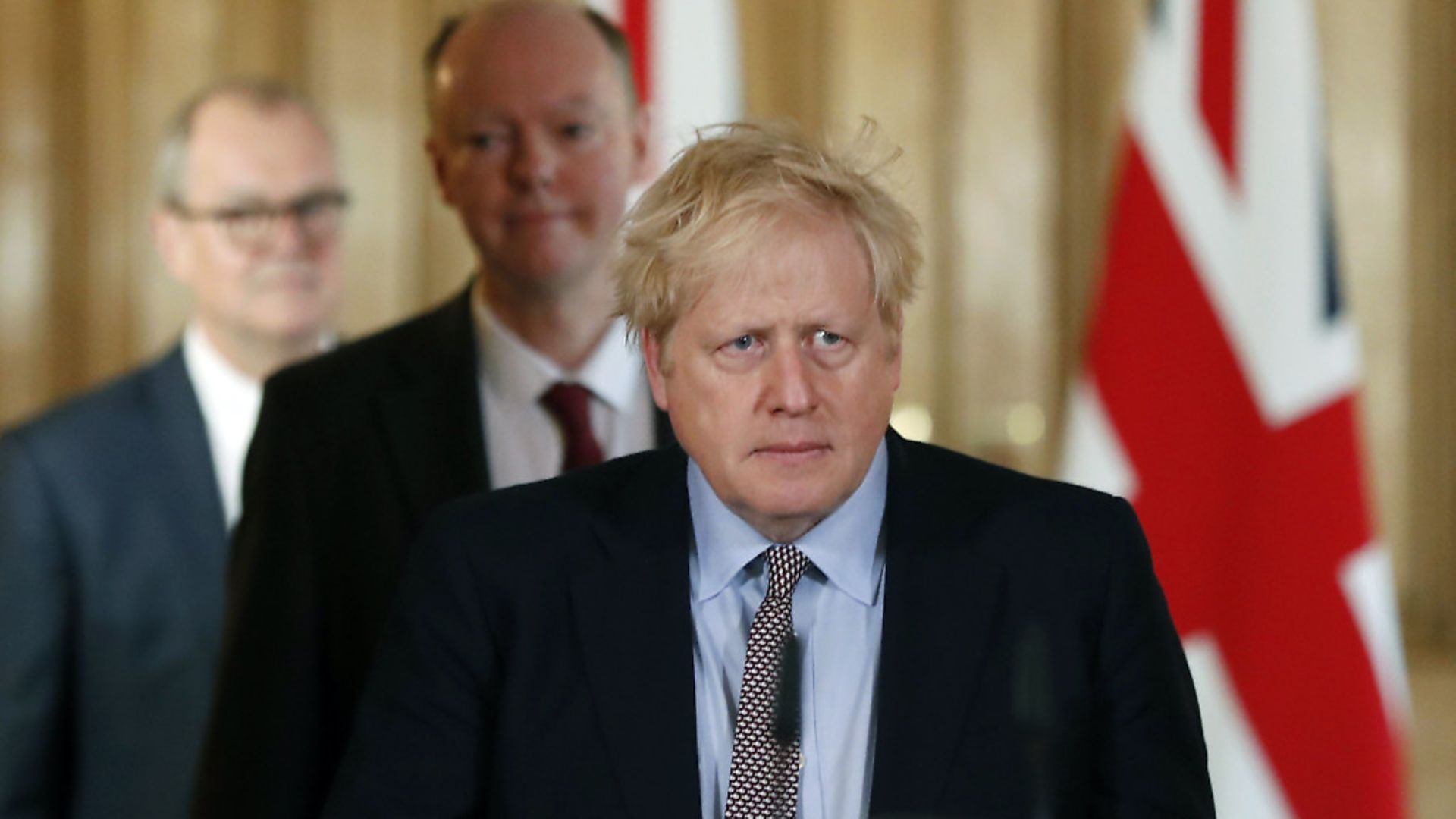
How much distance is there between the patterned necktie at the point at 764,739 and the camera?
5.37 ft

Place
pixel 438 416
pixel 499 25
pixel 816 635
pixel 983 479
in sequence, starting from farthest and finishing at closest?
pixel 499 25, pixel 438 416, pixel 983 479, pixel 816 635

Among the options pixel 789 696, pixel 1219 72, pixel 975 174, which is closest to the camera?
pixel 789 696

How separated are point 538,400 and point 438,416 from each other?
179 millimetres

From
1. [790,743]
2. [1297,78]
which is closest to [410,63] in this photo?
[1297,78]

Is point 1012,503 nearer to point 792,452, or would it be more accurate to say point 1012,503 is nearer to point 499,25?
point 792,452

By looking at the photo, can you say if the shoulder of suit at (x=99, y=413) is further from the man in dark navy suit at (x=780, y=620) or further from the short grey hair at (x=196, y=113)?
the man in dark navy suit at (x=780, y=620)

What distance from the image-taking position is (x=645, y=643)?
1738 millimetres

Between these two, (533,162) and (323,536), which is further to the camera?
(533,162)

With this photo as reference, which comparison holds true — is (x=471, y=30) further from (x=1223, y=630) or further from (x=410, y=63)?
(x=1223, y=630)

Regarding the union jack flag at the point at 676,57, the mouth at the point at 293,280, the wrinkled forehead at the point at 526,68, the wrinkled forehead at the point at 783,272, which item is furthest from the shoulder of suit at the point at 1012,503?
the mouth at the point at 293,280

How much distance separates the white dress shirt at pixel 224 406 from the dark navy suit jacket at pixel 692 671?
1.33m

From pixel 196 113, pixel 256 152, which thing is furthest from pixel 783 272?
pixel 196 113

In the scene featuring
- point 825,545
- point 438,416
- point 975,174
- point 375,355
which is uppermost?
point 975,174

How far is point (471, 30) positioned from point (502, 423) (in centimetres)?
70
